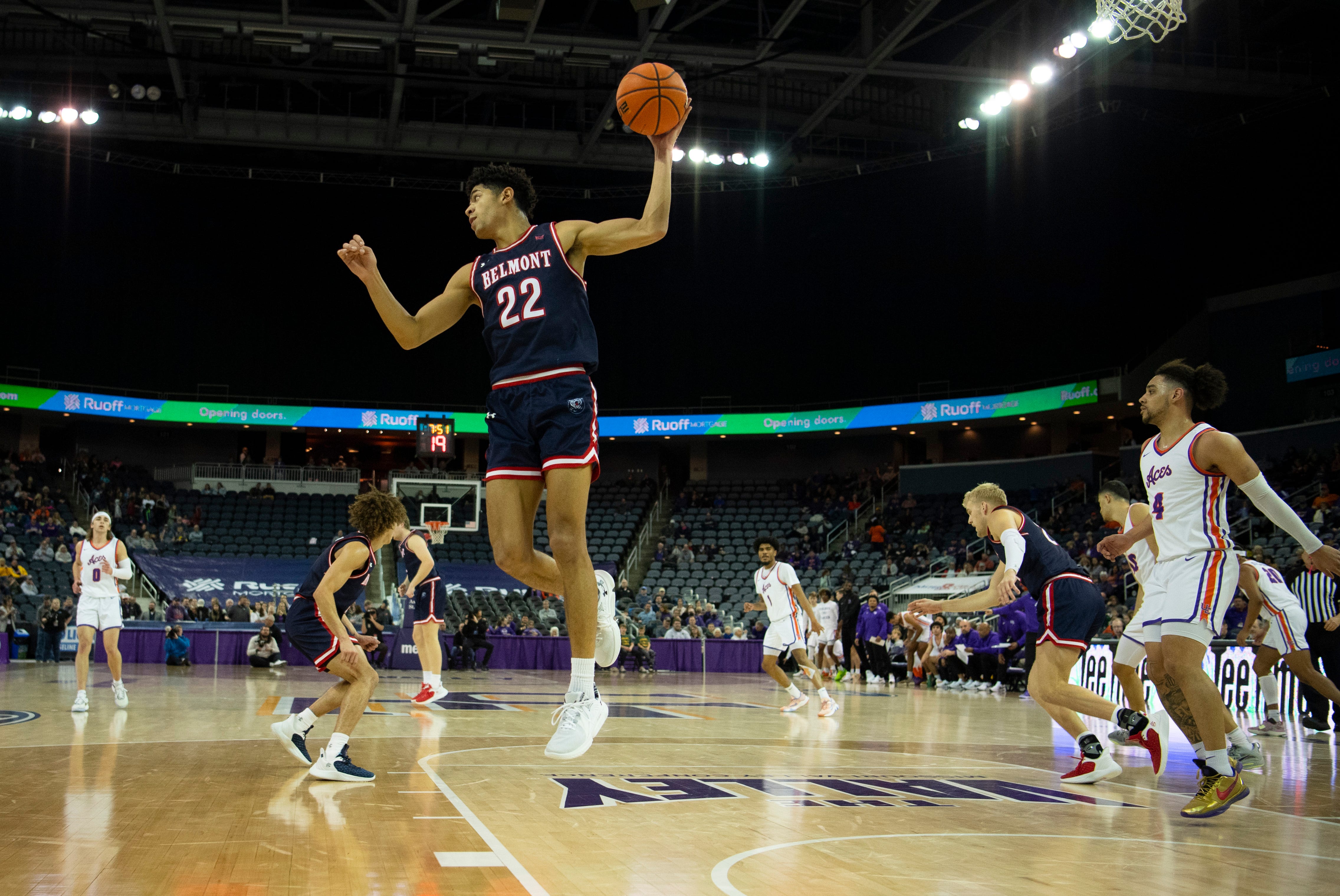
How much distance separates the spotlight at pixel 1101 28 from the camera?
19.8 metres

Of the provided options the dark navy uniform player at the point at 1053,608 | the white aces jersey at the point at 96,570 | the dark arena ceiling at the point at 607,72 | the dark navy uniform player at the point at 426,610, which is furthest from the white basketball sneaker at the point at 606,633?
the dark arena ceiling at the point at 607,72

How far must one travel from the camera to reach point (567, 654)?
21203 mm

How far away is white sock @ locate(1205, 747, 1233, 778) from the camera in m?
5.26

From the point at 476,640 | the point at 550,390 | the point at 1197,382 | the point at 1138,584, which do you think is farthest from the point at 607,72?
the point at 550,390

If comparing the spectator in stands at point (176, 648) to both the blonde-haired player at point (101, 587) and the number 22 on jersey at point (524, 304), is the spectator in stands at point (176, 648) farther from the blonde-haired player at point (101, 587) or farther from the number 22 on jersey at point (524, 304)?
the number 22 on jersey at point (524, 304)

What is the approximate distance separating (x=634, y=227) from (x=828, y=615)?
708 inches

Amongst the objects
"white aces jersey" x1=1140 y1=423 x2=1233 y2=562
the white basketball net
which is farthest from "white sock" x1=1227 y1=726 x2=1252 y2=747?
the white basketball net

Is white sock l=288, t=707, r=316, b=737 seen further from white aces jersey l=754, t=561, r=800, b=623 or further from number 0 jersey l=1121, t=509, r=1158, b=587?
white aces jersey l=754, t=561, r=800, b=623

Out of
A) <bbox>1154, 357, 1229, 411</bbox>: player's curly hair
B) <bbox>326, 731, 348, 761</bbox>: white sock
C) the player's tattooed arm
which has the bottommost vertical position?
<bbox>326, 731, 348, 761</bbox>: white sock

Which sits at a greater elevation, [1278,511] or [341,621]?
[1278,511]

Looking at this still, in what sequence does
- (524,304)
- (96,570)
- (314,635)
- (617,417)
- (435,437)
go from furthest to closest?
(617,417)
(435,437)
(96,570)
(314,635)
(524,304)

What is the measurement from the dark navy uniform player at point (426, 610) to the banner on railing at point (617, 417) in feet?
59.5

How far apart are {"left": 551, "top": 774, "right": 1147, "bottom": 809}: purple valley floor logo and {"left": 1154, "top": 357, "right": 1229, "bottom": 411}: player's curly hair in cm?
216

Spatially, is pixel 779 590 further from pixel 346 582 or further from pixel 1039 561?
pixel 346 582
